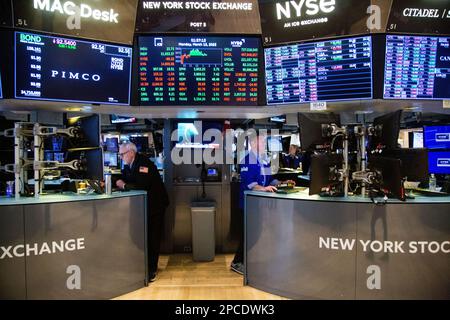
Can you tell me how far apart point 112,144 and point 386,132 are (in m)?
5.19

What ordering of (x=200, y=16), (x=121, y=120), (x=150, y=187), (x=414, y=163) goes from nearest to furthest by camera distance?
(x=414, y=163)
(x=200, y=16)
(x=150, y=187)
(x=121, y=120)

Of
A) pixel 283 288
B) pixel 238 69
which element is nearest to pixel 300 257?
pixel 283 288

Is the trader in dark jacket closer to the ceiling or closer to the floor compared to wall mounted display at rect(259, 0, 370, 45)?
closer to the floor

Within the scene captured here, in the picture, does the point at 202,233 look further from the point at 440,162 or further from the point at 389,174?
the point at 440,162

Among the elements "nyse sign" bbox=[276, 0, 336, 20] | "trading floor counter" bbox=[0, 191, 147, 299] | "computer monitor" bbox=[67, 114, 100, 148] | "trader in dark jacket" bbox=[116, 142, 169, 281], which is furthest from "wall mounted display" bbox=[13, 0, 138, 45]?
"trading floor counter" bbox=[0, 191, 147, 299]

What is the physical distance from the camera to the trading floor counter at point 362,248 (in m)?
2.87

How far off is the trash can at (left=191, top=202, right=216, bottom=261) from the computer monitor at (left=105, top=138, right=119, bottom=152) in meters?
2.76

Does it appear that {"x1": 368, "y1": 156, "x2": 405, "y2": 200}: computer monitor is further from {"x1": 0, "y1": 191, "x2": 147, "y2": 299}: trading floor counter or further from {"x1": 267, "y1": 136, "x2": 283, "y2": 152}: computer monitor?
{"x1": 267, "y1": 136, "x2": 283, "y2": 152}: computer monitor

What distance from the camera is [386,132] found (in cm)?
284

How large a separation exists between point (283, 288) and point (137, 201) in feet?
5.87

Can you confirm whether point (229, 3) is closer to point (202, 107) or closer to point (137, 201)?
point (202, 107)

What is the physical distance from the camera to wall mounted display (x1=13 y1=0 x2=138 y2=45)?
2.83 m

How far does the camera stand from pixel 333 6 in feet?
9.89

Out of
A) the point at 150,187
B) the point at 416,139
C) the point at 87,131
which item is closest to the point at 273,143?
the point at 416,139
